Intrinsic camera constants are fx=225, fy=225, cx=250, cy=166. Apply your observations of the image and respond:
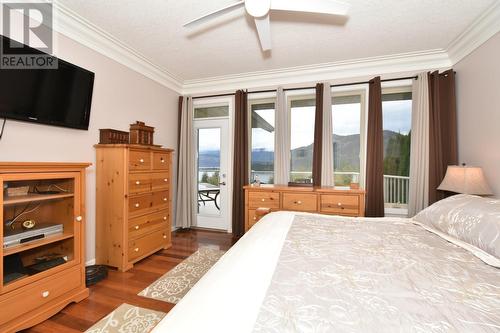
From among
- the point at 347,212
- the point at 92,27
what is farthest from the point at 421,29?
the point at 92,27

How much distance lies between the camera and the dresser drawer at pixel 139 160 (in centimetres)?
262

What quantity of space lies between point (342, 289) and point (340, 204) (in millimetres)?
2103

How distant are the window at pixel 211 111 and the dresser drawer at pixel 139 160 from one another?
1.57 m

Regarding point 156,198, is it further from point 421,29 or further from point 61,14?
point 421,29

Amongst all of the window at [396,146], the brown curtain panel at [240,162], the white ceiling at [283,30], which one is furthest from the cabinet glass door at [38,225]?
the window at [396,146]

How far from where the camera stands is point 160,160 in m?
3.12

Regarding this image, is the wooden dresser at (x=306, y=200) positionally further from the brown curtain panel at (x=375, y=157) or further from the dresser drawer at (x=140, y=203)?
the dresser drawer at (x=140, y=203)

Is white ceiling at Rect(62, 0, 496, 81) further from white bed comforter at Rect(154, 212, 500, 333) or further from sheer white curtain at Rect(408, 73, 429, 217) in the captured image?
white bed comforter at Rect(154, 212, 500, 333)

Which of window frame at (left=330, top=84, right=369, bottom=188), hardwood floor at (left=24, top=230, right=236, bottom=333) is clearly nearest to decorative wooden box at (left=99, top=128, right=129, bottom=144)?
hardwood floor at (left=24, top=230, right=236, bottom=333)

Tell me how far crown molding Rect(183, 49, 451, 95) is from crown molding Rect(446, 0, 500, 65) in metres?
0.15

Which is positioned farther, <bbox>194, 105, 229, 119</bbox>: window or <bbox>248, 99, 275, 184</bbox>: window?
<bbox>194, 105, 229, 119</bbox>: window

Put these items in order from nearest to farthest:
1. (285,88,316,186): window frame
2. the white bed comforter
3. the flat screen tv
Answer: the white bed comforter → the flat screen tv → (285,88,316,186): window frame

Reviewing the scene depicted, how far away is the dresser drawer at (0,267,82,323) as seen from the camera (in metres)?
1.54

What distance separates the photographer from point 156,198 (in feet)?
10.0
